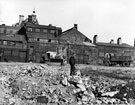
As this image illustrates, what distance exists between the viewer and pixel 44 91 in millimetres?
16344

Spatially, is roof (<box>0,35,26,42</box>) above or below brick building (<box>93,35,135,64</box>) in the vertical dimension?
above

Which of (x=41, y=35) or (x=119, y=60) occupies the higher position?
(x=41, y=35)

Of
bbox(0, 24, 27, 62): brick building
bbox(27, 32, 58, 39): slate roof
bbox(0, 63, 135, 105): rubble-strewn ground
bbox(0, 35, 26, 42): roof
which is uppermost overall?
Answer: bbox(27, 32, 58, 39): slate roof

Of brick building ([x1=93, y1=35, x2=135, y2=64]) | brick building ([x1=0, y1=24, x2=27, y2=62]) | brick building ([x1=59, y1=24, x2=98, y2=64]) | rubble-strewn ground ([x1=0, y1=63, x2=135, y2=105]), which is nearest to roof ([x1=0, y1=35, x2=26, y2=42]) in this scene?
brick building ([x1=0, y1=24, x2=27, y2=62])

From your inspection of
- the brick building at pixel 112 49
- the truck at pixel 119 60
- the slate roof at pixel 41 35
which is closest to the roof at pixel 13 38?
the slate roof at pixel 41 35

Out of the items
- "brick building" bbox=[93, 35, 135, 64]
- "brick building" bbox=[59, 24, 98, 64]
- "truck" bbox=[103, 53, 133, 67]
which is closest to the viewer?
"truck" bbox=[103, 53, 133, 67]

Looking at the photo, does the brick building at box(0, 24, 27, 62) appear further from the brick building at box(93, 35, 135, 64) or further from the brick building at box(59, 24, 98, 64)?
the brick building at box(93, 35, 135, 64)

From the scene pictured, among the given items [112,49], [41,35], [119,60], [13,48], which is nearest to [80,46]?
[41,35]

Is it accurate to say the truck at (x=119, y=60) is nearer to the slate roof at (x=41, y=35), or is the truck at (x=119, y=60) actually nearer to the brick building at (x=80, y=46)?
the brick building at (x=80, y=46)

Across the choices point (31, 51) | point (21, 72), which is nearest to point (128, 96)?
point (21, 72)

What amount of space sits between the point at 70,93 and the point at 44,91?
170 centimetres

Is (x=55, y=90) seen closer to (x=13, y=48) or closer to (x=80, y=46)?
(x=13, y=48)

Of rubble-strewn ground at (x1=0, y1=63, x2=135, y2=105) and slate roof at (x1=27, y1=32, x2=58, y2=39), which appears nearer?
rubble-strewn ground at (x1=0, y1=63, x2=135, y2=105)

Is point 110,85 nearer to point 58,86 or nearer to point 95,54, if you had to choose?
point 58,86
